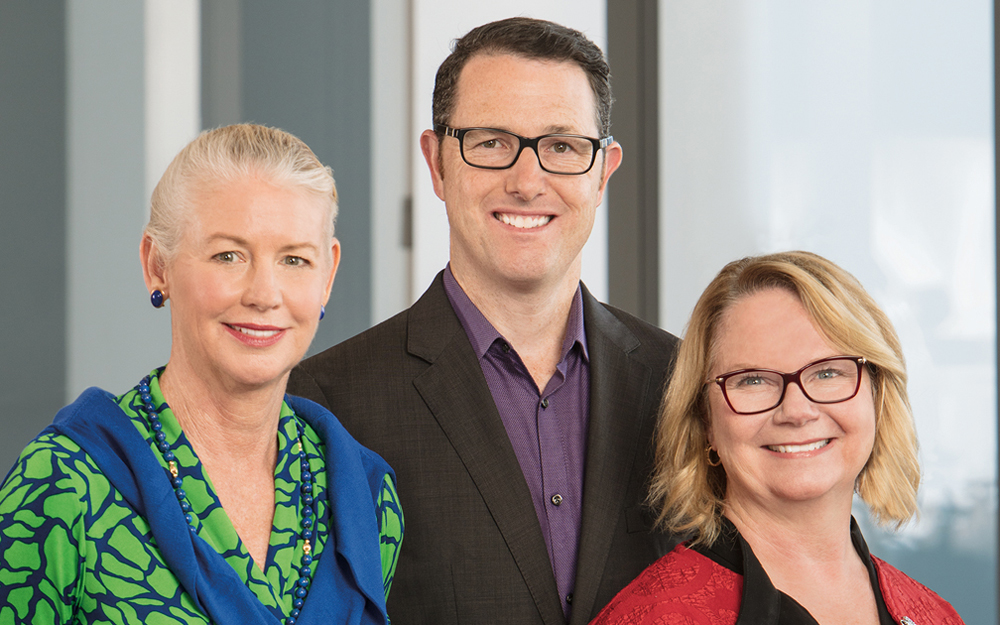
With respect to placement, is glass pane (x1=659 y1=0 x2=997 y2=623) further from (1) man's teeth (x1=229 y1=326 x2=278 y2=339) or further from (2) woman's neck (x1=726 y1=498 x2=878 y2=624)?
(1) man's teeth (x1=229 y1=326 x2=278 y2=339)

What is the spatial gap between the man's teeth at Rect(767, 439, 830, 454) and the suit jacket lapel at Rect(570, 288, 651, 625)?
1.34 feet

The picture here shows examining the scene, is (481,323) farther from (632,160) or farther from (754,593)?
(632,160)

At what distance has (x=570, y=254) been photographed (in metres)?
2.14

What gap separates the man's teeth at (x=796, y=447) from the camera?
5.69 feet

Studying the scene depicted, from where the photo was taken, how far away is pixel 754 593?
1.66 m

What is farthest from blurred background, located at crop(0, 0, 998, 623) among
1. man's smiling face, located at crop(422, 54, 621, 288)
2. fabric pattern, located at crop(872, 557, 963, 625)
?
man's smiling face, located at crop(422, 54, 621, 288)

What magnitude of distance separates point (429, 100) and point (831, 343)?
287 centimetres

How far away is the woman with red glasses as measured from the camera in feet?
5.60

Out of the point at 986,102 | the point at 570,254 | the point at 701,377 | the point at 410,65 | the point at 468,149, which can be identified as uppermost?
the point at 410,65

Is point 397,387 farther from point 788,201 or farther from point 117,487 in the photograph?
point 788,201

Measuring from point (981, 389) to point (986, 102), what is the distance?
3.27 feet

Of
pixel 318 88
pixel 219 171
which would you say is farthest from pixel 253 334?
pixel 318 88

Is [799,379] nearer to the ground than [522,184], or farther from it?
nearer to the ground

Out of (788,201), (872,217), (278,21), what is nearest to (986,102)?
(872,217)
